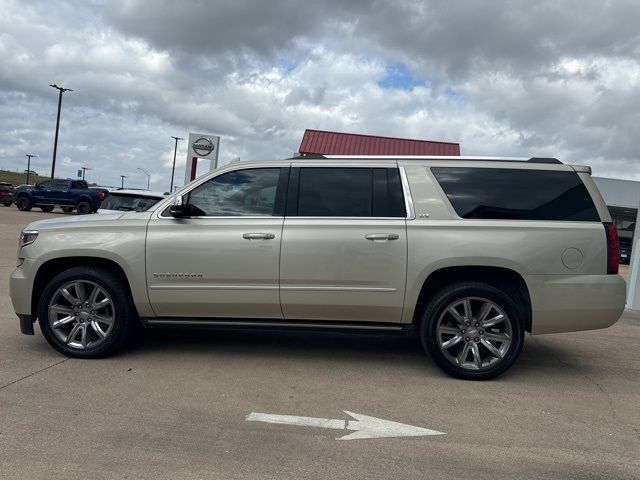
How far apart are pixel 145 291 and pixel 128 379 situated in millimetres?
802

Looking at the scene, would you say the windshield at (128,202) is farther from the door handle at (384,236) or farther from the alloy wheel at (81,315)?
the door handle at (384,236)

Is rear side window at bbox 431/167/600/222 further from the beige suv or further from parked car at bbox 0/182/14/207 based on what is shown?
parked car at bbox 0/182/14/207

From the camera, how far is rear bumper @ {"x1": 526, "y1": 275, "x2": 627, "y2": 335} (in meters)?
4.58

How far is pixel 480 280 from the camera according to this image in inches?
191

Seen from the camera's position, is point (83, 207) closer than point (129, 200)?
No

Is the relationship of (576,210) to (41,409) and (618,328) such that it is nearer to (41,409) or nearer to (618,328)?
(618,328)

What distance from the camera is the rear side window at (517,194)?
185 inches

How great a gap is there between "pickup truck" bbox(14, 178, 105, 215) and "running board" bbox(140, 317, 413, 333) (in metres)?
26.6

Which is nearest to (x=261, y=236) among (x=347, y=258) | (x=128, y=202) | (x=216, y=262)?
(x=216, y=262)

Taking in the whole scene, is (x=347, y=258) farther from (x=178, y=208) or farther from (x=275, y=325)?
(x=178, y=208)

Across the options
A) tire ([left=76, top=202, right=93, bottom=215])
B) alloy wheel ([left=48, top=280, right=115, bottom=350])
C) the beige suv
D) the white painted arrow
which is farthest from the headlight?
tire ([left=76, top=202, right=93, bottom=215])

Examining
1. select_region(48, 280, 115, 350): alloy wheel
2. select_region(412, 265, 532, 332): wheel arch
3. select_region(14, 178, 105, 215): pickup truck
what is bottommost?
select_region(48, 280, 115, 350): alloy wheel

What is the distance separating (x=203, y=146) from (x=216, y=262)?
10156mm

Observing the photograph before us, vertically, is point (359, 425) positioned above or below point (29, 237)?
below
